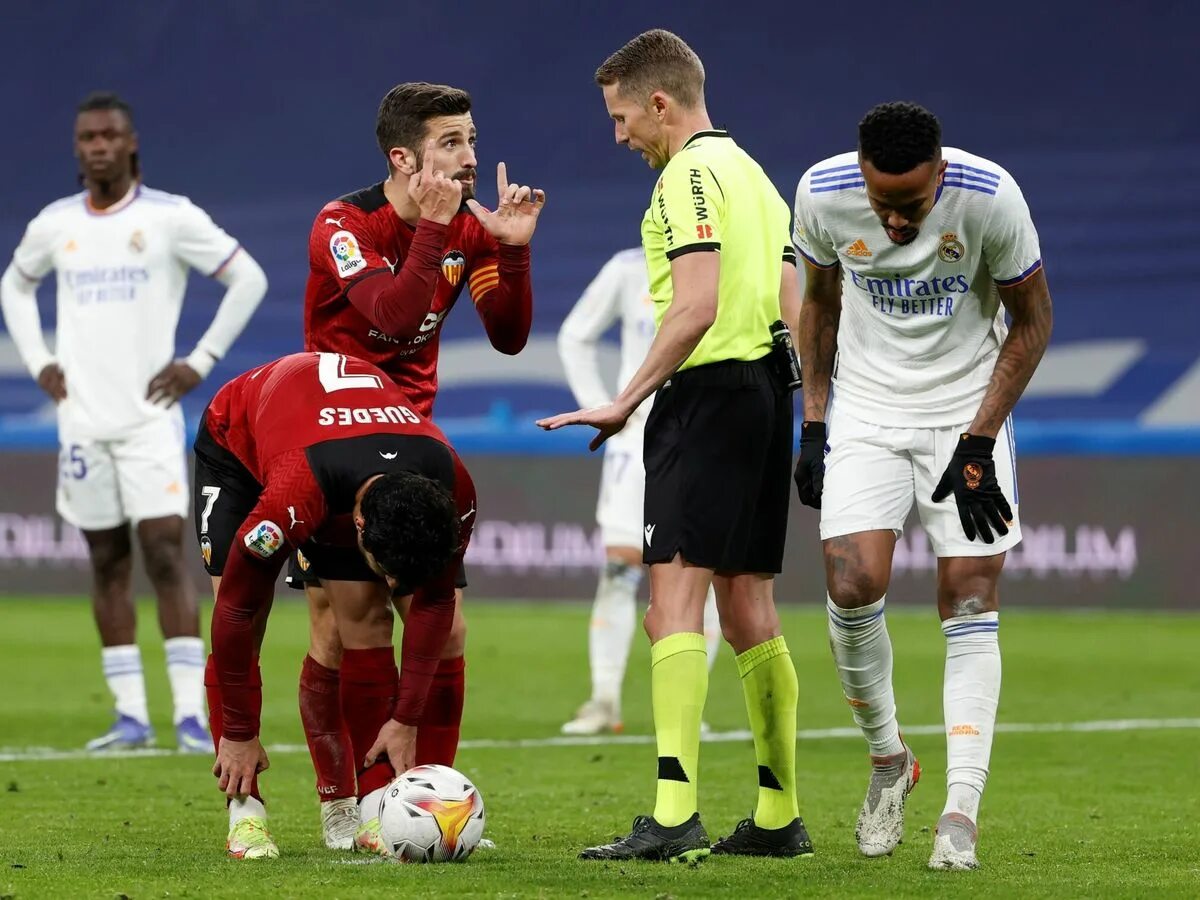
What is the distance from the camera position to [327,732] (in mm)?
5758

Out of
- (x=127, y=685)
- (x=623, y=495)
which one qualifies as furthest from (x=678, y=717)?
(x=623, y=495)

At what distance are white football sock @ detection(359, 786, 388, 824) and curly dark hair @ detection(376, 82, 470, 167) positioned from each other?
75.6 inches

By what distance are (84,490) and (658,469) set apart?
4.60m

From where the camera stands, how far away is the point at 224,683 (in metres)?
5.10

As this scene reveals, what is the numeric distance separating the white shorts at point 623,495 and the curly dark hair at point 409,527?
15.6 feet

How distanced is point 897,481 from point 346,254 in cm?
175

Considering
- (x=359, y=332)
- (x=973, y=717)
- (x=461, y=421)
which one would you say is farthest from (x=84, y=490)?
(x=461, y=421)

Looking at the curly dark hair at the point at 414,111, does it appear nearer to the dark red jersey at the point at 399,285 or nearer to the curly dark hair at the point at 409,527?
the dark red jersey at the point at 399,285

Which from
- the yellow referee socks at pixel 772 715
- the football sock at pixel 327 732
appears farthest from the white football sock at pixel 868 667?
the football sock at pixel 327 732

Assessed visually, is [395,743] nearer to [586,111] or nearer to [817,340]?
[817,340]

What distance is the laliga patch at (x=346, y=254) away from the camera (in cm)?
574

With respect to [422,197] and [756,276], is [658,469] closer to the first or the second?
[756,276]

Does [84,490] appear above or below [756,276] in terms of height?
below

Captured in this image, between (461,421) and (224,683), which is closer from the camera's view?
(224,683)
